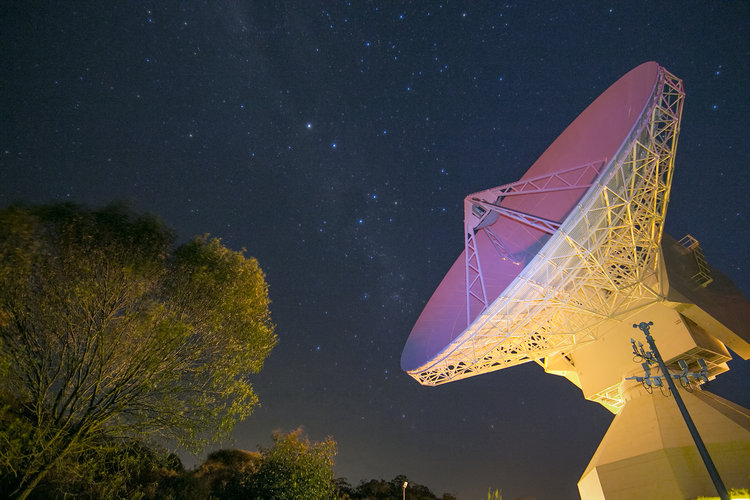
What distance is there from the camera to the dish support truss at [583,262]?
10484 millimetres

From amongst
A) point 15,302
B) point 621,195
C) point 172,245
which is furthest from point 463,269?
point 15,302

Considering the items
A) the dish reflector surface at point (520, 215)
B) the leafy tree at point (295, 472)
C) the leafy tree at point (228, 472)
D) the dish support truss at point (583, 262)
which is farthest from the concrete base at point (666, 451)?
the leafy tree at point (228, 472)

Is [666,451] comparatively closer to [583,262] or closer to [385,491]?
[583,262]

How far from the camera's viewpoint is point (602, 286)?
43.5ft

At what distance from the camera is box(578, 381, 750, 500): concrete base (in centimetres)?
1077

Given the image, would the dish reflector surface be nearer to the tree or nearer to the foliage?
the tree

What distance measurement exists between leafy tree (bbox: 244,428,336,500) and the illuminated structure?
6611 millimetres

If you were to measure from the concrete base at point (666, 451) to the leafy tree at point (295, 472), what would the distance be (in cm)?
1069

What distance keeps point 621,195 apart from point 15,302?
49.9ft

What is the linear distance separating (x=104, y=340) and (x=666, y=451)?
16143 millimetres

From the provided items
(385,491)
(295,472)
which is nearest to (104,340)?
(295,472)

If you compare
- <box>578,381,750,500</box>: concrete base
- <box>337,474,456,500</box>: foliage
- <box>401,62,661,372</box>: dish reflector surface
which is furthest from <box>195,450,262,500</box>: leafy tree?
<box>578,381,750,500</box>: concrete base

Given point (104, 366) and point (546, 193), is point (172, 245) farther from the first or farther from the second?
point (546, 193)

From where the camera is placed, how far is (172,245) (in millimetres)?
10156
